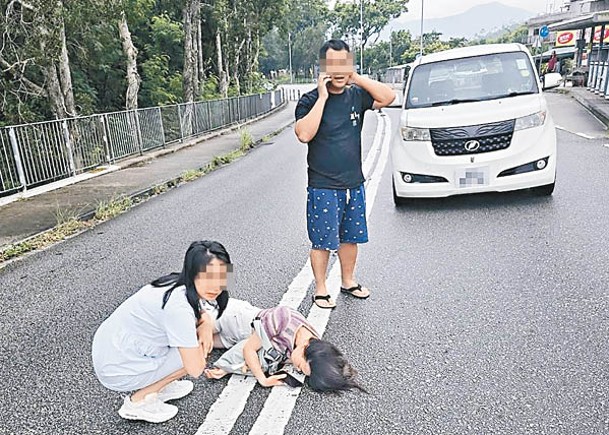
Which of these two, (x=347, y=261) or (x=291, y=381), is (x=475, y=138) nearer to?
(x=347, y=261)

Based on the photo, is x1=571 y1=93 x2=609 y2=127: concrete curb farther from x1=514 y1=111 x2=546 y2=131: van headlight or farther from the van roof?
x1=514 y1=111 x2=546 y2=131: van headlight

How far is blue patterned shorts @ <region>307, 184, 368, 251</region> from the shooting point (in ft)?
12.2

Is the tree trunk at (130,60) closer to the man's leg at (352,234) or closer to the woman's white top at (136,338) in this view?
the man's leg at (352,234)

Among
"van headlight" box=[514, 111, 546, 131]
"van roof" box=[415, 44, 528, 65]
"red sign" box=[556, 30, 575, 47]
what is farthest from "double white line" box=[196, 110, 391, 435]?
"red sign" box=[556, 30, 575, 47]

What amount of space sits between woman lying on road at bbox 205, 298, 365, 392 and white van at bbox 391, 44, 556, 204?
3.52m

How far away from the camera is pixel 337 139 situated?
3648mm

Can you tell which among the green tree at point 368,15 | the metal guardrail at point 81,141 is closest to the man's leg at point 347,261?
the metal guardrail at point 81,141

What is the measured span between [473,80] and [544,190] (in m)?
1.63

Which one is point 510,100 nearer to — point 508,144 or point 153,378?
point 508,144

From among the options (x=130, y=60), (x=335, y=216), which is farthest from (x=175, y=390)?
(x=130, y=60)

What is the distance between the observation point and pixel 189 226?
6.45 m

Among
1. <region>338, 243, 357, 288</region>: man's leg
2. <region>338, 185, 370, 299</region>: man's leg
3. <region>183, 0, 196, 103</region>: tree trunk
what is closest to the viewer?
<region>338, 185, 370, 299</region>: man's leg

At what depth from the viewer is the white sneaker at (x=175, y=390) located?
9.23 feet

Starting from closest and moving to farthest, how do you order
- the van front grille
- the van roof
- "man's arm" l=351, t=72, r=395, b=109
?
1. "man's arm" l=351, t=72, r=395, b=109
2. the van front grille
3. the van roof
